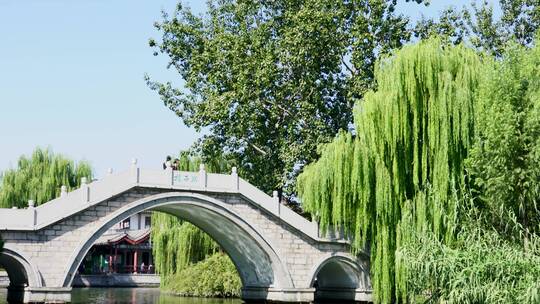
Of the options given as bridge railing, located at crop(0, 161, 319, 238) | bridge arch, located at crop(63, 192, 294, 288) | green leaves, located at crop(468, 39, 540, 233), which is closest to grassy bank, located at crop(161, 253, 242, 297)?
bridge arch, located at crop(63, 192, 294, 288)

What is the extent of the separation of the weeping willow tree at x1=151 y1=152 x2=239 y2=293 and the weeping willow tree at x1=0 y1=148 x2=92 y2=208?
318 inches

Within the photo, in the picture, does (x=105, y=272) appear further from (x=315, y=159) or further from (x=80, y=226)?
(x=80, y=226)

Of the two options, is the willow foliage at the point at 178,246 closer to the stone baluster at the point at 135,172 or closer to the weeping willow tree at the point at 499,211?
the stone baluster at the point at 135,172

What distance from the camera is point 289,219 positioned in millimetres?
23922

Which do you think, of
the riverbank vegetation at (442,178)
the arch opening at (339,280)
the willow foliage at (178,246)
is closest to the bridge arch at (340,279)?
the arch opening at (339,280)

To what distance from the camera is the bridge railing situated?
2028 cm

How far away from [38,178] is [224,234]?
16.9 m

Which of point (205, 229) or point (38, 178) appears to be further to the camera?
point (38, 178)

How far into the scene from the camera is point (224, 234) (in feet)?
84.0

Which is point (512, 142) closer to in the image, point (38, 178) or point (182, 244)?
point (182, 244)

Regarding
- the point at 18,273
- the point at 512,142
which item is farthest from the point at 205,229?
the point at 512,142

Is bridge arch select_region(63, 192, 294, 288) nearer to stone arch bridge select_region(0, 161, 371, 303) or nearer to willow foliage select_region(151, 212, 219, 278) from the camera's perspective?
stone arch bridge select_region(0, 161, 371, 303)

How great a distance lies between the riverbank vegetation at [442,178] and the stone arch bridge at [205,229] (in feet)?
4.24

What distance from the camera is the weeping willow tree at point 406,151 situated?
64.3 ft
